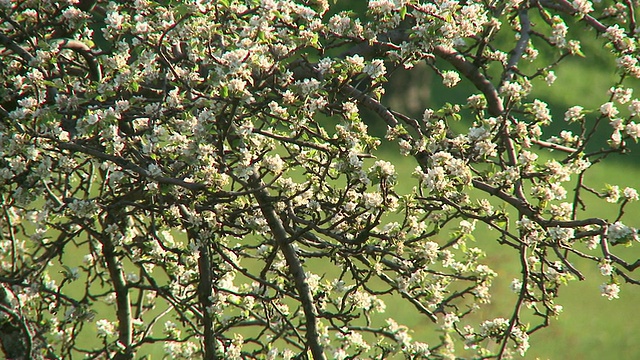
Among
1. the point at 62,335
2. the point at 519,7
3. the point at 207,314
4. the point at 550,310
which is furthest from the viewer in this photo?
the point at 62,335

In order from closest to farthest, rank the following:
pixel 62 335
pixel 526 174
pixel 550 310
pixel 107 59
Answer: pixel 107 59, pixel 526 174, pixel 550 310, pixel 62 335

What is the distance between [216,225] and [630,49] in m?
2.20

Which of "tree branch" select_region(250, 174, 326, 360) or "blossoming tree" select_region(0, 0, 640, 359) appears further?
"tree branch" select_region(250, 174, 326, 360)

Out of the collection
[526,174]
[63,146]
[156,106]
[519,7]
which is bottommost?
[526,174]

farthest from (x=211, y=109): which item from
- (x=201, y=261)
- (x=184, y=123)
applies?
(x=201, y=261)

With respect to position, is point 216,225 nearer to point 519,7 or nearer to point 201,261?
point 201,261

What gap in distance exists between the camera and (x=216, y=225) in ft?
10.9

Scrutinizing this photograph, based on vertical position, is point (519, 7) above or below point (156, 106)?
above

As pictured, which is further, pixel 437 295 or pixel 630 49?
pixel 437 295

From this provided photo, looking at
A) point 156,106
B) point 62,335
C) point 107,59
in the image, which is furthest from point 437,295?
point 62,335

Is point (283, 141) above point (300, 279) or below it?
above

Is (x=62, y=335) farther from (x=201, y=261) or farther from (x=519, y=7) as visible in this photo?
(x=519, y=7)

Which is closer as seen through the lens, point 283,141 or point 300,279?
point 283,141

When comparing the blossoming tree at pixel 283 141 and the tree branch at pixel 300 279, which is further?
the tree branch at pixel 300 279
